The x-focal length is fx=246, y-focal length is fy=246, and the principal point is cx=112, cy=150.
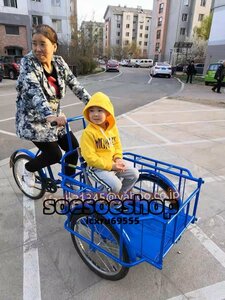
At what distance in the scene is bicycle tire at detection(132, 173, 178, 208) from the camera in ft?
7.96

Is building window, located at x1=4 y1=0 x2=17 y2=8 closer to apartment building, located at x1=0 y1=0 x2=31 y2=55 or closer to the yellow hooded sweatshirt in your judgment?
apartment building, located at x1=0 y1=0 x2=31 y2=55

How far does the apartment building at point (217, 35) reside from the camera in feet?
68.9

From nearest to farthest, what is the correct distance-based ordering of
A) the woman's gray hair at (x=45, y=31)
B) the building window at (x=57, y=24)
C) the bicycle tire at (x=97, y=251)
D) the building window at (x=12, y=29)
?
1. the bicycle tire at (x=97, y=251)
2. the woman's gray hair at (x=45, y=31)
3. the building window at (x=12, y=29)
4. the building window at (x=57, y=24)

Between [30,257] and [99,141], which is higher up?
[99,141]

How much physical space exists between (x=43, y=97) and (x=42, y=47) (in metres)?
0.46

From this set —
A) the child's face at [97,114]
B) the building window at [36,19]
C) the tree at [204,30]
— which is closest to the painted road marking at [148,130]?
the child's face at [97,114]

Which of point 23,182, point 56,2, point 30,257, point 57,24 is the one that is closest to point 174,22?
point 56,2

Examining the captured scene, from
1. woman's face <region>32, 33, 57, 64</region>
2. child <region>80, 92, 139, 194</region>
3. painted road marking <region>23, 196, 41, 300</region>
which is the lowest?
painted road marking <region>23, 196, 41, 300</region>

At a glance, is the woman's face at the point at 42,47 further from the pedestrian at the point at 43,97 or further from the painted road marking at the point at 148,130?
the painted road marking at the point at 148,130

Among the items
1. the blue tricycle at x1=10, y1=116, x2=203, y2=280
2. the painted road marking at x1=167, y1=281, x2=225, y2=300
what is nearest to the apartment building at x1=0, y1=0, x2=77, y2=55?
the blue tricycle at x1=10, y1=116, x2=203, y2=280

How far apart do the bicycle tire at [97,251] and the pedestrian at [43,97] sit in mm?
683

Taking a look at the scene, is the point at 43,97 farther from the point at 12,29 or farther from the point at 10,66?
the point at 12,29

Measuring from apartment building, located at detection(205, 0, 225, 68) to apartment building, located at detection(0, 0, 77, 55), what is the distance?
1429cm

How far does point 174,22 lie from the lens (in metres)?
48.5
